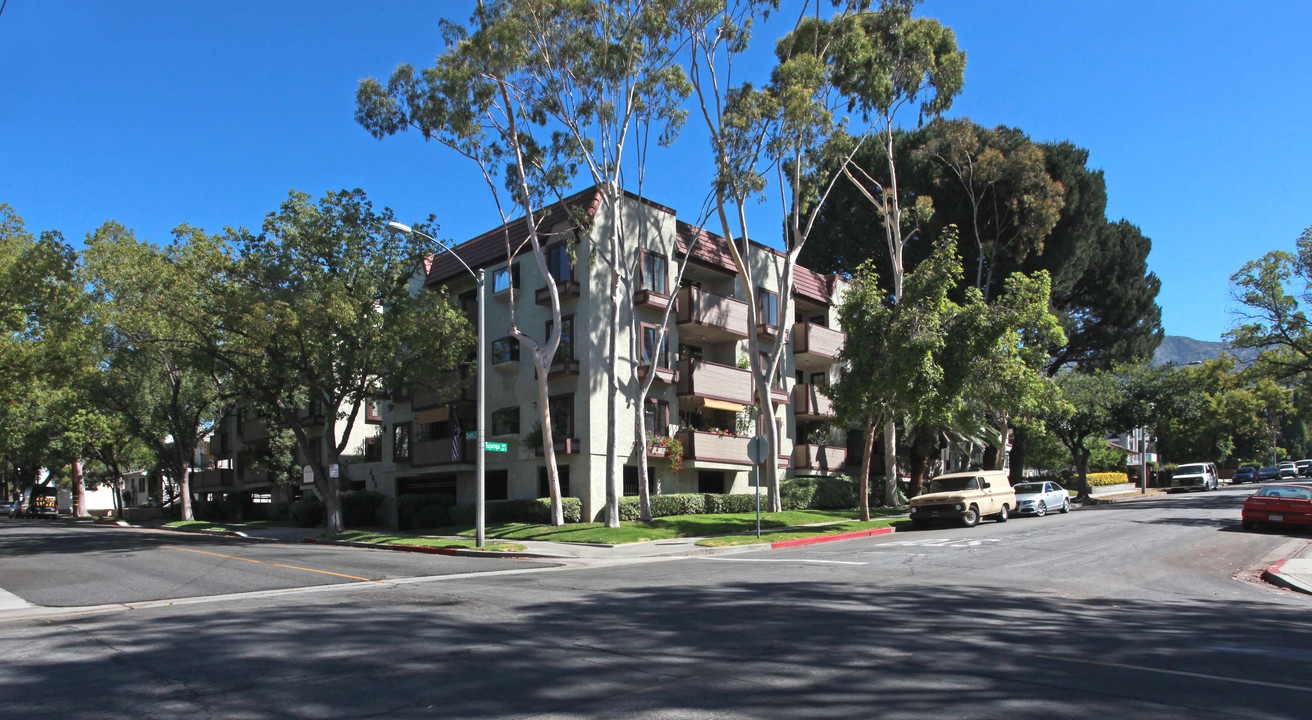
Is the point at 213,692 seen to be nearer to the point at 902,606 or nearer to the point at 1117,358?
the point at 902,606

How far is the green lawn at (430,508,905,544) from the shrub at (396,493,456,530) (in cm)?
228

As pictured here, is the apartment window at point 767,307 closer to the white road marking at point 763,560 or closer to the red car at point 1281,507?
the red car at point 1281,507

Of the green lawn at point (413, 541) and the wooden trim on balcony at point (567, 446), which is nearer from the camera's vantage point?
the green lawn at point (413, 541)

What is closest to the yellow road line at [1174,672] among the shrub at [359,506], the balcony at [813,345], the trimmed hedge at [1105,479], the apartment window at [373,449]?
the balcony at [813,345]

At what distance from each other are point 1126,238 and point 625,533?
39452 millimetres

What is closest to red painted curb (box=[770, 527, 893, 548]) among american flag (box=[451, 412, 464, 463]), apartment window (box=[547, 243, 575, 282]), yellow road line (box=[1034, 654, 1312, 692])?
apartment window (box=[547, 243, 575, 282])

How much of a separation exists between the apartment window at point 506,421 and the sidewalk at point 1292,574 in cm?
2316

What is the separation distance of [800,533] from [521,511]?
10085 mm

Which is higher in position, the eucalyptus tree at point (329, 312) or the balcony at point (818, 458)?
the eucalyptus tree at point (329, 312)

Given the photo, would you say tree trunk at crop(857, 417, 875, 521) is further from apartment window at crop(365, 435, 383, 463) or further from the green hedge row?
apartment window at crop(365, 435, 383, 463)

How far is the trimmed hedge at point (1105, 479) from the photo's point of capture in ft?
196

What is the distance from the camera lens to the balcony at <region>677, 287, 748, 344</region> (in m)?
32.0

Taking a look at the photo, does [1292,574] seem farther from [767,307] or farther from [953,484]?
[767,307]

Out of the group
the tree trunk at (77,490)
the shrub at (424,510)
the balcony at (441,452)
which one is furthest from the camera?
the tree trunk at (77,490)
